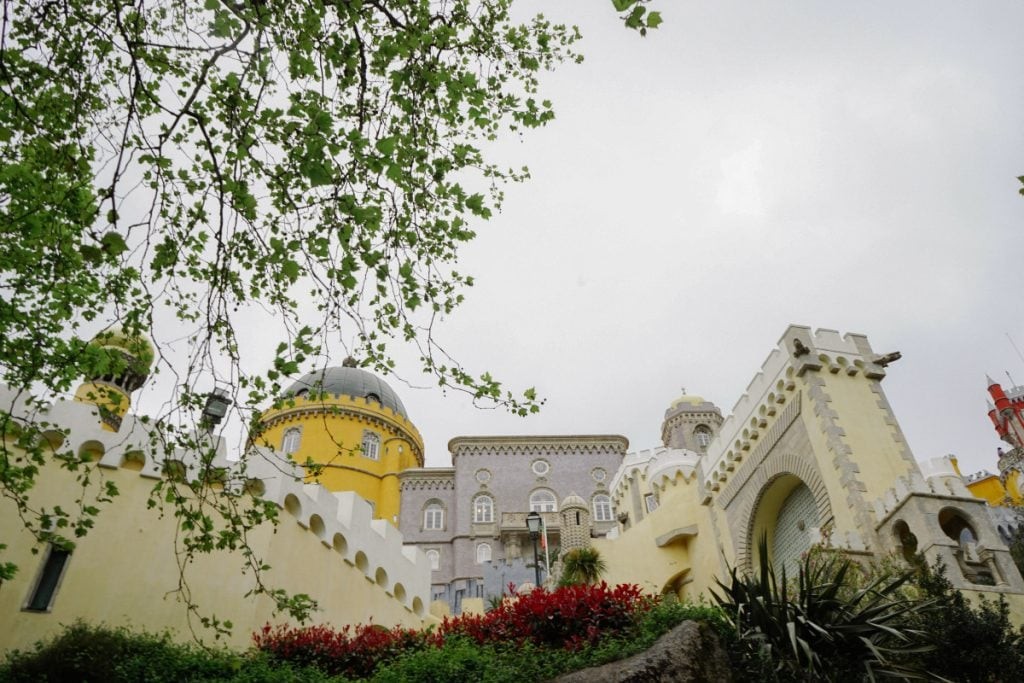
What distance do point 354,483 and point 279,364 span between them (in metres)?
33.1

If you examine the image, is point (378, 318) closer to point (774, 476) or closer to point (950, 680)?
point (950, 680)

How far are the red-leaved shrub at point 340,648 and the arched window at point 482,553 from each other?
86.7 feet

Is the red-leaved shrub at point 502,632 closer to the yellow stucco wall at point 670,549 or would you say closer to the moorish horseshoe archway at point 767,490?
the moorish horseshoe archway at point 767,490

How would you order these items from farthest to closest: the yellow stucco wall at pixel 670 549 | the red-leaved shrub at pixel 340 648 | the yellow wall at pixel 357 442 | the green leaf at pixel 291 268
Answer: the yellow wall at pixel 357 442
the yellow stucco wall at pixel 670 549
the red-leaved shrub at pixel 340 648
the green leaf at pixel 291 268

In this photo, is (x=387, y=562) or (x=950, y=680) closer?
(x=950, y=680)

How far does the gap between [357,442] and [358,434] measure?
0.49 metres

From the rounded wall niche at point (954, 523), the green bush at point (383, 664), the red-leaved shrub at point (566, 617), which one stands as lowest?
the green bush at point (383, 664)

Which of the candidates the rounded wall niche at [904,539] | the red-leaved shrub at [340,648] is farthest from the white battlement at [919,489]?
the red-leaved shrub at [340,648]

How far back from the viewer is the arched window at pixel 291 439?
3597 centimetres

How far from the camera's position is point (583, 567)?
22953 mm

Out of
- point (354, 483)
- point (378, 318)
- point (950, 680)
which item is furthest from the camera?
point (354, 483)

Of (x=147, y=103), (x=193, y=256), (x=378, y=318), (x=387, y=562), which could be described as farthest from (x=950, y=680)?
(x=387, y=562)

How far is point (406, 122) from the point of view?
25.1 ft

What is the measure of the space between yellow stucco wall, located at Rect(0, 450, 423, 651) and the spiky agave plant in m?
7.91
